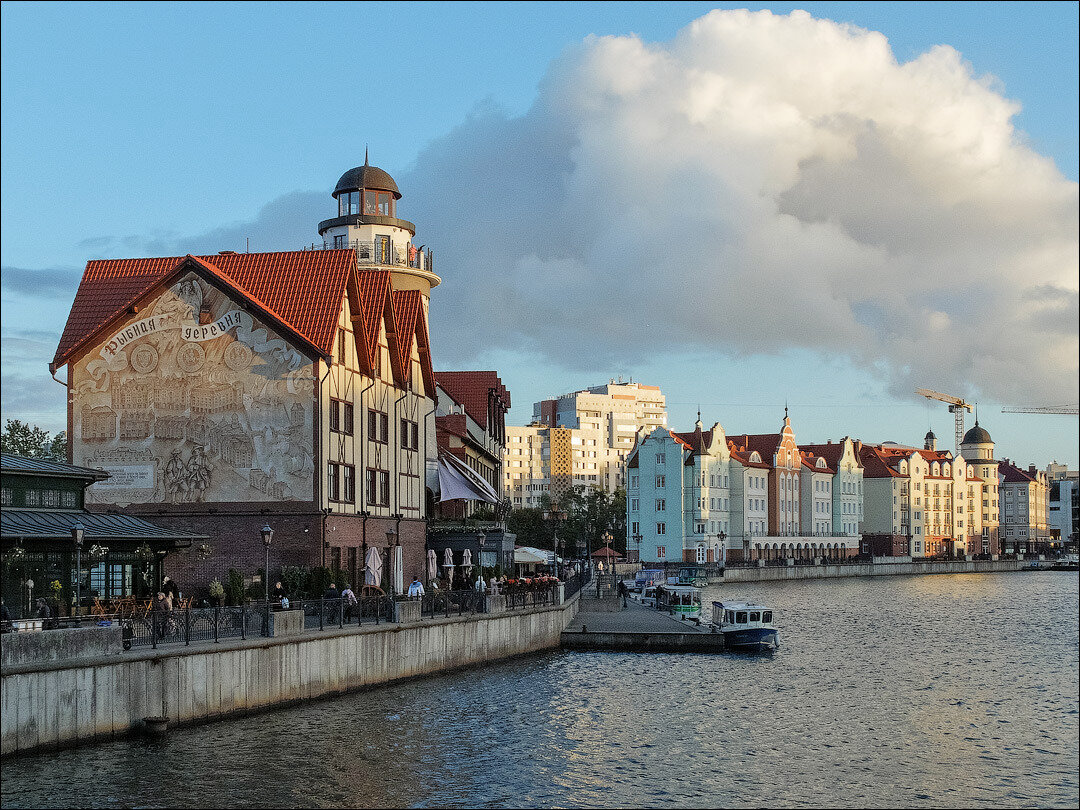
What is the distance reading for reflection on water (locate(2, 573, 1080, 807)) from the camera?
96.1 ft

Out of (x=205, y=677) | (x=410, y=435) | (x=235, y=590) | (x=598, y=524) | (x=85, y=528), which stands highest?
(x=410, y=435)

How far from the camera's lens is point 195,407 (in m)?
51.8

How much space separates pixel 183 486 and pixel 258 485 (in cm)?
306

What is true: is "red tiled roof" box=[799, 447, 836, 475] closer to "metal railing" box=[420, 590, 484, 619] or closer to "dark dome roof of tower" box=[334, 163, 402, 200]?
"dark dome roof of tower" box=[334, 163, 402, 200]

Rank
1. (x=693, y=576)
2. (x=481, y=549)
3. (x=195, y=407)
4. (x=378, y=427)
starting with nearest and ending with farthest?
1. (x=195, y=407)
2. (x=378, y=427)
3. (x=481, y=549)
4. (x=693, y=576)

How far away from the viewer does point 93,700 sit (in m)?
30.8

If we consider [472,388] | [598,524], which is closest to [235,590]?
[472,388]

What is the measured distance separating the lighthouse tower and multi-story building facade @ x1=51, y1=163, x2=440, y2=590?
20510 mm

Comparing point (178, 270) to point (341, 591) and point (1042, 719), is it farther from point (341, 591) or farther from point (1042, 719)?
point (1042, 719)

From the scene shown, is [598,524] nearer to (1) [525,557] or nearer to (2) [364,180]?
(1) [525,557]

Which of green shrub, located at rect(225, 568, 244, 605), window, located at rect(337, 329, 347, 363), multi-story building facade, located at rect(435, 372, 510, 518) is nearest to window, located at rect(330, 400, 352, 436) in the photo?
window, located at rect(337, 329, 347, 363)

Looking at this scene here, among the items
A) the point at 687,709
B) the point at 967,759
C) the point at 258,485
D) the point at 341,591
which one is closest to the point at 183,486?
the point at 258,485

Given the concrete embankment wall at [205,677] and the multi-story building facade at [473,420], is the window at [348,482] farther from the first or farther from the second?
the multi-story building facade at [473,420]

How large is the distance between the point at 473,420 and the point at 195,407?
38381mm
